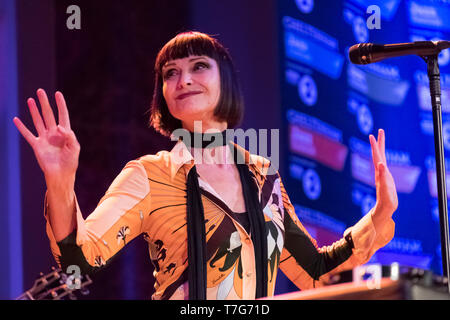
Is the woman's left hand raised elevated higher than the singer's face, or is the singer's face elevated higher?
the singer's face

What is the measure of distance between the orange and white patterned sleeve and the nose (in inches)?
10.8

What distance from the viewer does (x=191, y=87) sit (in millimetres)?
2027

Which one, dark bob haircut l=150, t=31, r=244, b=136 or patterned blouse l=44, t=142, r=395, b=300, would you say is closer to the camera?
patterned blouse l=44, t=142, r=395, b=300

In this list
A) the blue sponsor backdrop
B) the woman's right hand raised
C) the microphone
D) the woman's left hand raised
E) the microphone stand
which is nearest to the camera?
the woman's right hand raised

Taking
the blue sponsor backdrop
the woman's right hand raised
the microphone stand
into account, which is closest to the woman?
the woman's right hand raised

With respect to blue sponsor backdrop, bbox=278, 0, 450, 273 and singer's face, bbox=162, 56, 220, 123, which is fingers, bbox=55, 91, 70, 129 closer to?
singer's face, bbox=162, 56, 220, 123

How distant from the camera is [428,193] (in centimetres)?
386

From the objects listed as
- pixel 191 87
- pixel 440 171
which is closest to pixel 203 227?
pixel 191 87

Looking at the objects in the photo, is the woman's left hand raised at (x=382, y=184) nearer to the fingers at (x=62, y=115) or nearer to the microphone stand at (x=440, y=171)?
the microphone stand at (x=440, y=171)

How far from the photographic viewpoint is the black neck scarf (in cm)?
181

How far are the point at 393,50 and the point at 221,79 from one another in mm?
528

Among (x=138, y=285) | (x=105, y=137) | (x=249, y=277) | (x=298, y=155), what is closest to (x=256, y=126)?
(x=298, y=155)
